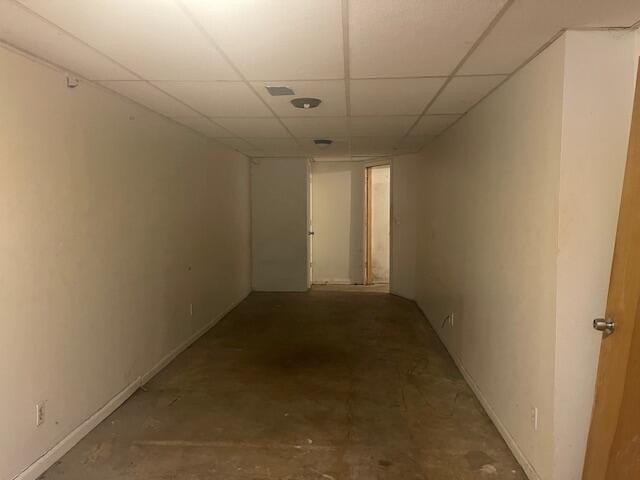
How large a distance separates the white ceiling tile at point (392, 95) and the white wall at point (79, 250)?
163cm

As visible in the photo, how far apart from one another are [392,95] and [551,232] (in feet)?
4.77

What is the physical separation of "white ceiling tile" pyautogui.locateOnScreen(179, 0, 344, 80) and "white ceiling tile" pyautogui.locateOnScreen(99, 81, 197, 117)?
0.79 meters

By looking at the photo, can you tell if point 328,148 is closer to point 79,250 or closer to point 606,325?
point 79,250

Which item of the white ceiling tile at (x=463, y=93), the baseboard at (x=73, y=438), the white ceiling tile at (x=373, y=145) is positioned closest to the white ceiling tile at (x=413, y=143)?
the white ceiling tile at (x=373, y=145)

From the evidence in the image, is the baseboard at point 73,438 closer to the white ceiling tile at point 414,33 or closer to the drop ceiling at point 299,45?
the drop ceiling at point 299,45

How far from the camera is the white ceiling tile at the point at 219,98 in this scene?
2746 millimetres

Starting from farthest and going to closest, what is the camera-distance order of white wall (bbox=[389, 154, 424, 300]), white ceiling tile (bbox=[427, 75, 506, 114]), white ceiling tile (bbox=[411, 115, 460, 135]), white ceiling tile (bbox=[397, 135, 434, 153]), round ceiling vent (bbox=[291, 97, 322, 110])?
white wall (bbox=[389, 154, 424, 300]) < white ceiling tile (bbox=[397, 135, 434, 153]) < white ceiling tile (bbox=[411, 115, 460, 135]) < round ceiling vent (bbox=[291, 97, 322, 110]) < white ceiling tile (bbox=[427, 75, 506, 114])

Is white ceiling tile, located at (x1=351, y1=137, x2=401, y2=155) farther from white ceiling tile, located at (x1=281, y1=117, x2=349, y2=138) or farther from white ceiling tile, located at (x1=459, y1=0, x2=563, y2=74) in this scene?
white ceiling tile, located at (x1=459, y1=0, x2=563, y2=74)

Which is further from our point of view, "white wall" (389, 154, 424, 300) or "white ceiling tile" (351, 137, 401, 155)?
"white wall" (389, 154, 424, 300)

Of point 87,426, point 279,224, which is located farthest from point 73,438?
point 279,224

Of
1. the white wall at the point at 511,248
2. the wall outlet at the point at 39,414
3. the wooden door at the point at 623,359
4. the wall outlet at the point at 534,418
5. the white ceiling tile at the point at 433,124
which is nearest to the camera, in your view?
the wooden door at the point at 623,359

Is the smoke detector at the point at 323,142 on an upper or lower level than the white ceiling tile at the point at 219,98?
upper

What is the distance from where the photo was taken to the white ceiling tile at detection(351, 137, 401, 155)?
5027mm

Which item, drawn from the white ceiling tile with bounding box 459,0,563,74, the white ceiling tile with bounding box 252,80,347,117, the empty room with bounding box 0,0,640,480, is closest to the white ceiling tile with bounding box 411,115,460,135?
the empty room with bounding box 0,0,640,480
